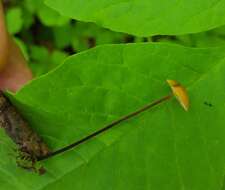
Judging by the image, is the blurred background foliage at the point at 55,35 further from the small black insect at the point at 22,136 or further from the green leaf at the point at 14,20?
the small black insect at the point at 22,136

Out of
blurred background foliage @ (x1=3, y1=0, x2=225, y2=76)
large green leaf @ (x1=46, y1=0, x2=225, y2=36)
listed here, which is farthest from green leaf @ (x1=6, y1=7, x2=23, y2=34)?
large green leaf @ (x1=46, y1=0, x2=225, y2=36)

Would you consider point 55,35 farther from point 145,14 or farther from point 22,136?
point 145,14

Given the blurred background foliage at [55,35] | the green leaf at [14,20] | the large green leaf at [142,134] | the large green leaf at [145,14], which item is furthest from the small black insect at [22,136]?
the green leaf at [14,20]

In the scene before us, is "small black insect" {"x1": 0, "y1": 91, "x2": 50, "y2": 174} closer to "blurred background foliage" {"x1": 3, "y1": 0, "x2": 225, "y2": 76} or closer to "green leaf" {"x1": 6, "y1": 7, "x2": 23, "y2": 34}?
"blurred background foliage" {"x1": 3, "y1": 0, "x2": 225, "y2": 76}

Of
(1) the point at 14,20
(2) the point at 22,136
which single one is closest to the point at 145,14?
(2) the point at 22,136

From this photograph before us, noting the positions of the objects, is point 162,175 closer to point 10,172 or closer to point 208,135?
point 208,135
